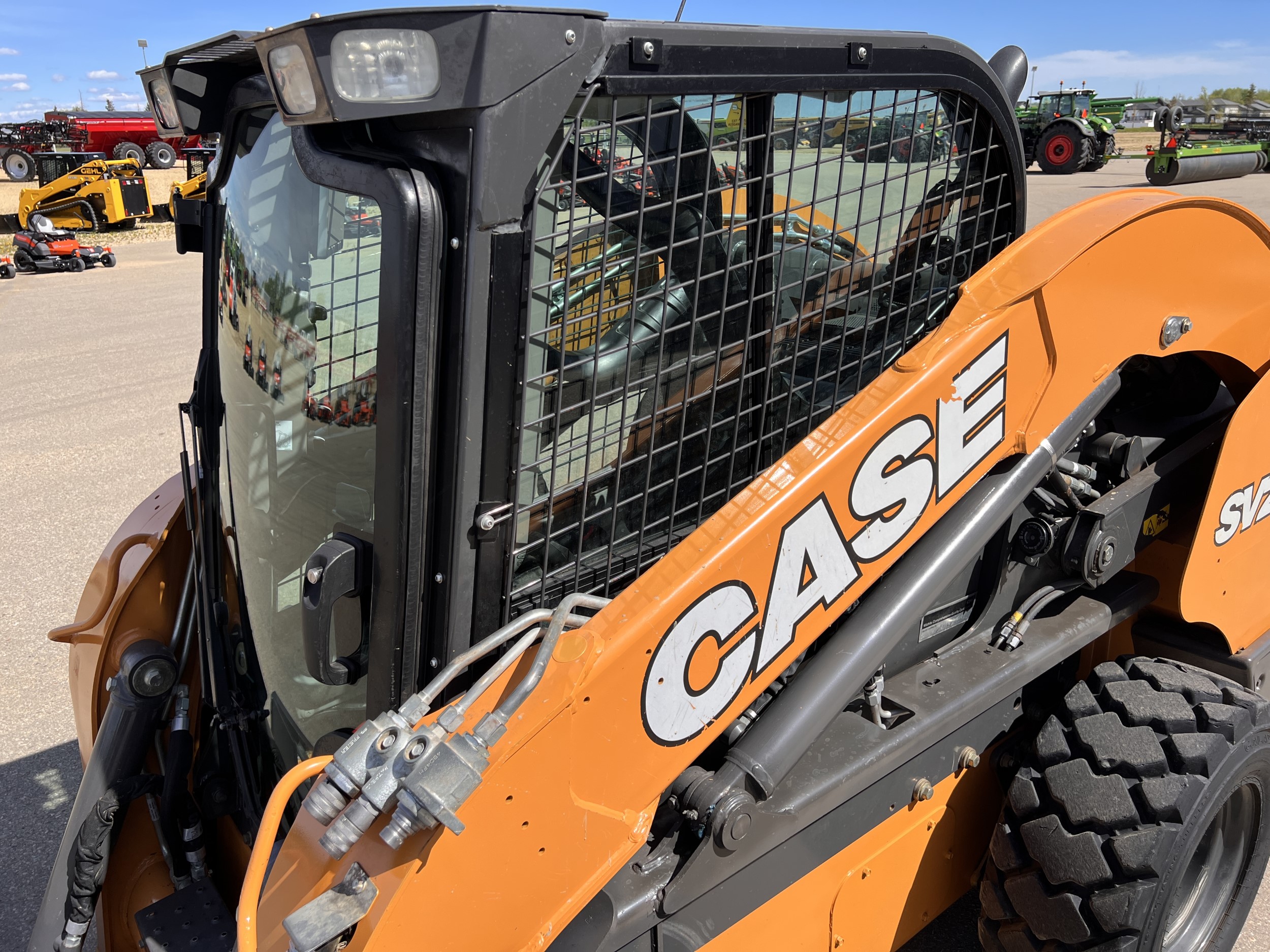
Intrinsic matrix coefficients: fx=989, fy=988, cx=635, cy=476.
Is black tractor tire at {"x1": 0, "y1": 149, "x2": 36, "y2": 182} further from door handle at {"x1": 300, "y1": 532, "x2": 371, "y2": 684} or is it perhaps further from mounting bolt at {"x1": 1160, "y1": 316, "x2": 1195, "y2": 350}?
mounting bolt at {"x1": 1160, "y1": 316, "x2": 1195, "y2": 350}

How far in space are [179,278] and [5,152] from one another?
19115 mm

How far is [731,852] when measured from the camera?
1.73m

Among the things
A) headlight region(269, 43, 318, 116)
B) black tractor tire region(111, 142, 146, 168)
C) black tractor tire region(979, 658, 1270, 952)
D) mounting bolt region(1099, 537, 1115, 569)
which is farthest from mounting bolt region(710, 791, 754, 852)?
black tractor tire region(111, 142, 146, 168)

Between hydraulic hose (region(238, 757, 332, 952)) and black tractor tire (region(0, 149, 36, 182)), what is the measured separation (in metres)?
31.7

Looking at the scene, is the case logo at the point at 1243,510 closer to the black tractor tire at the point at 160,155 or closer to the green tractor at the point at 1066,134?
the green tractor at the point at 1066,134

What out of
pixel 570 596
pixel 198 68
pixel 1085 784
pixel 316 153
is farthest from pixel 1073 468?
pixel 198 68

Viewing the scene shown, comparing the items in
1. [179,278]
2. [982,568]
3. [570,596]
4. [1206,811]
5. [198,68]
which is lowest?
[179,278]

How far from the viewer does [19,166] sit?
27.4 metres

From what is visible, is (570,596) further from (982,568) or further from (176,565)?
(176,565)

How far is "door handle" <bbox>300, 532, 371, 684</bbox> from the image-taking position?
4.98 feet

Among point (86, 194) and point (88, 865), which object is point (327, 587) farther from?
point (86, 194)

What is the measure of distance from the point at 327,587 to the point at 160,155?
33.1 metres

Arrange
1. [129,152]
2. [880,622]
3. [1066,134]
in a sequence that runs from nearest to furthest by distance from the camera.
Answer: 1. [880,622]
2. [1066,134]
3. [129,152]

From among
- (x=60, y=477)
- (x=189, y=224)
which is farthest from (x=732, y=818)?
(x=60, y=477)
